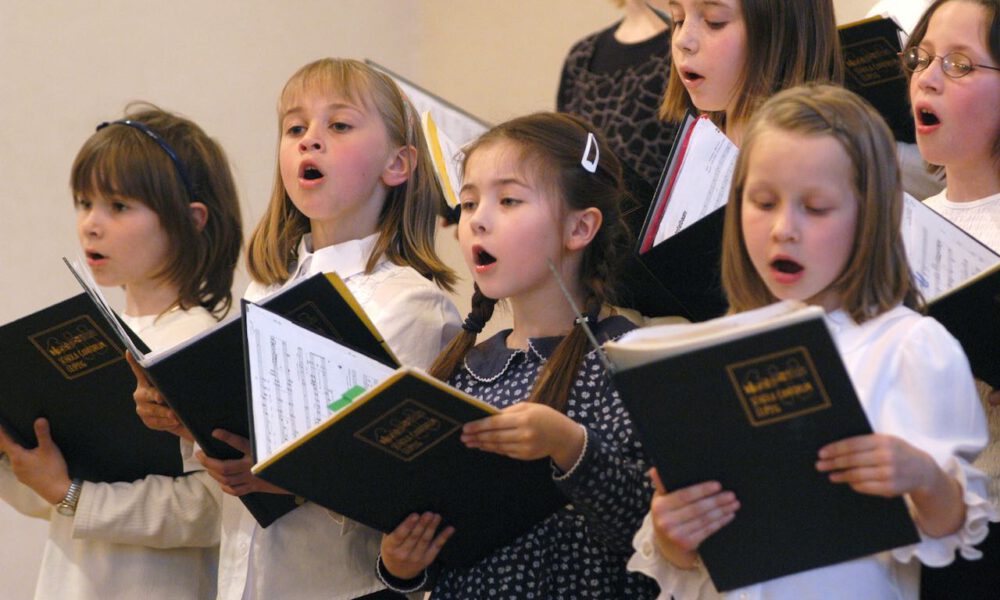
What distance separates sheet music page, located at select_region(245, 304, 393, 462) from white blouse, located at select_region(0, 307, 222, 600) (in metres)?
0.76

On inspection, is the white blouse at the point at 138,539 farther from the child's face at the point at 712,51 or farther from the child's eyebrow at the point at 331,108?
the child's face at the point at 712,51

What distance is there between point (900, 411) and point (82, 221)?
1.89 m

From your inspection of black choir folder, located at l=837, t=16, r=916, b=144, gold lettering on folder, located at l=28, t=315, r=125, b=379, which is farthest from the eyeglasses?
gold lettering on folder, located at l=28, t=315, r=125, b=379

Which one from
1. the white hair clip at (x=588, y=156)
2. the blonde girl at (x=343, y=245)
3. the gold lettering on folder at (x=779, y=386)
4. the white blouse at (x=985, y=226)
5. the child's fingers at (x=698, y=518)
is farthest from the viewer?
the blonde girl at (x=343, y=245)

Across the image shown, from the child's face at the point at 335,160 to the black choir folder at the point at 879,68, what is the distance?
33.8 inches

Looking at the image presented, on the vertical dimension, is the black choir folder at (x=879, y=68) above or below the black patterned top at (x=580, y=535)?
above

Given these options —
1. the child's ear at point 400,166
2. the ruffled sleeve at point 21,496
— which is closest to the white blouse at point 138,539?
the ruffled sleeve at point 21,496

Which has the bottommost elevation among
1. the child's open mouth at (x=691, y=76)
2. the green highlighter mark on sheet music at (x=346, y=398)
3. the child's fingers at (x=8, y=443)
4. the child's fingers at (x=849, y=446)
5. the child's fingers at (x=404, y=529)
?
the child's fingers at (x=8, y=443)

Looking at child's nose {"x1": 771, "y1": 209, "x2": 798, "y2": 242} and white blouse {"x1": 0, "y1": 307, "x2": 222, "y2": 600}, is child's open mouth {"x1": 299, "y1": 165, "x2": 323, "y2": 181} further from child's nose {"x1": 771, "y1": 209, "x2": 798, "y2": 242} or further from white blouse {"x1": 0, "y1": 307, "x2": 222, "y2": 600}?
child's nose {"x1": 771, "y1": 209, "x2": 798, "y2": 242}

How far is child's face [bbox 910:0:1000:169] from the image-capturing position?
201 cm

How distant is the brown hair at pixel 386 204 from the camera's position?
2.53 meters

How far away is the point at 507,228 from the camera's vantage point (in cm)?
211

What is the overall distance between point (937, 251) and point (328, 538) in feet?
3.60

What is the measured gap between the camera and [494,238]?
210 centimetres
